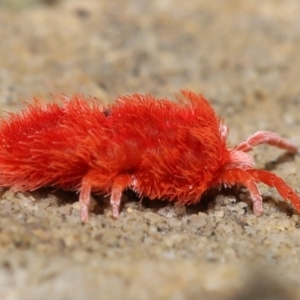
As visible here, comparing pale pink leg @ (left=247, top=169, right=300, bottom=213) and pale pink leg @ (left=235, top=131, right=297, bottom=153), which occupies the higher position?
pale pink leg @ (left=235, top=131, right=297, bottom=153)

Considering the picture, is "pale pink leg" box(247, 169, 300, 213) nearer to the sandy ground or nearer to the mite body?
the mite body

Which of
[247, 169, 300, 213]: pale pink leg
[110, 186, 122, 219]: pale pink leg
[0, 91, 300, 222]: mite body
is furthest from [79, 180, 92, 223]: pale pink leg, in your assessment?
[247, 169, 300, 213]: pale pink leg

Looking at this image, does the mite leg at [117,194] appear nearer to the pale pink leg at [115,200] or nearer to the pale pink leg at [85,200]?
the pale pink leg at [115,200]

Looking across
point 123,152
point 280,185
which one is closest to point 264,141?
point 280,185

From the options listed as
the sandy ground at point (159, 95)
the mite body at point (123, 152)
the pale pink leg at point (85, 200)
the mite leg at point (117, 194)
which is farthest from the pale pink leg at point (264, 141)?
the pale pink leg at point (85, 200)

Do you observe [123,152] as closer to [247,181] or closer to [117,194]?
[117,194]

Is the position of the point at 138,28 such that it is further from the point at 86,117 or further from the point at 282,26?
the point at 86,117
